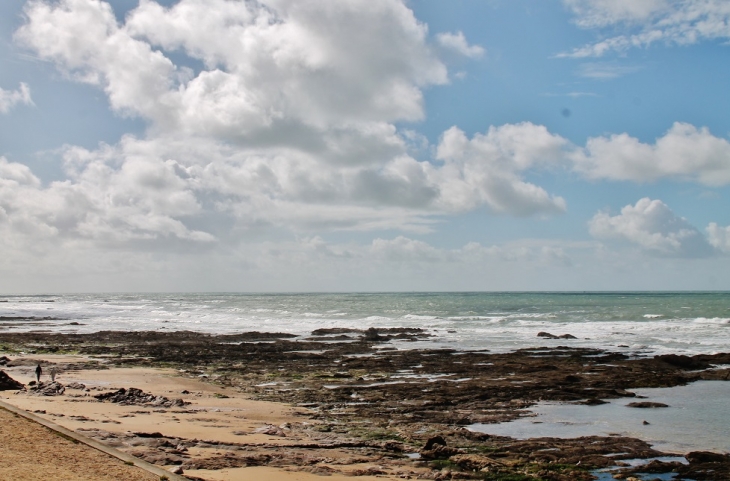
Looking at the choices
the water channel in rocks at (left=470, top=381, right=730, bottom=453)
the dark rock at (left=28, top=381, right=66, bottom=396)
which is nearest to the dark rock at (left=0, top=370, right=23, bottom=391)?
the dark rock at (left=28, top=381, right=66, bottom=396)

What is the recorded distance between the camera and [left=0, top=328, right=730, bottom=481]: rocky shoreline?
1014 centimetres

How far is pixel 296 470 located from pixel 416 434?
352 centimetres

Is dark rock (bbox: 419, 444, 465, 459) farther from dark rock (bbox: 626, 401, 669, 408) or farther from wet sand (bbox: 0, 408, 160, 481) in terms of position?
dark rock (bbox: 626, 401, 669, 408)

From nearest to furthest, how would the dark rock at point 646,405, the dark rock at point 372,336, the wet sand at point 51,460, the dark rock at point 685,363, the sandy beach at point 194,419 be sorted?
1. the wet sand at point 51,460
2. the sandy beach at point 194,419
3. the dark rock at point 646,405
4. the dark rock at point 685,363
5. the dark rock at point 372,336

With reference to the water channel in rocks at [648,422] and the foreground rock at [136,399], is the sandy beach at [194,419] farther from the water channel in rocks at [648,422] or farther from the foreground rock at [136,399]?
the water channel in rocks at [648,422]

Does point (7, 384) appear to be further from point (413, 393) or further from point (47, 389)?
point (413, 393)

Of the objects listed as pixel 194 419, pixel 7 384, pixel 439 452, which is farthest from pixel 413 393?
pixel 7 384

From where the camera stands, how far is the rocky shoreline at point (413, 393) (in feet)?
33.3

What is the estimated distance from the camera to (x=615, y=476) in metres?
9.75

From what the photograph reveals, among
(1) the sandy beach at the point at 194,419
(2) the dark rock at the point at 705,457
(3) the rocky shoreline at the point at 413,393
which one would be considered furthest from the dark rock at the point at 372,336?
(2) the dark rock at the point at 705,457

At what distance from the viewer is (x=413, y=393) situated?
17266mm

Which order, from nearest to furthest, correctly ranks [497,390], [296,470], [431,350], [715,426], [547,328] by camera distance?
[296,470] → [715,426] → [497,390] → [431,350] → [547,328]

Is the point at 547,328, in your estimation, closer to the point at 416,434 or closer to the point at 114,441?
the point at 416,434

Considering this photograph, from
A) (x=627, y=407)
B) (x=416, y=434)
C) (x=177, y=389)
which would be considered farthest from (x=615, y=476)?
(x=177, y=389)
